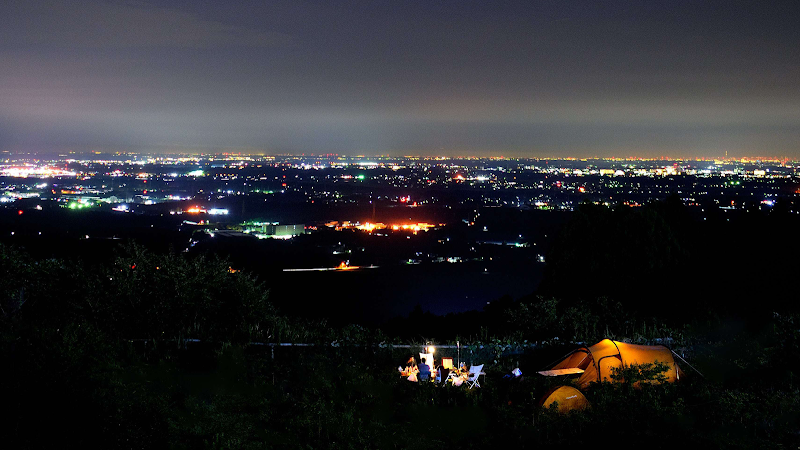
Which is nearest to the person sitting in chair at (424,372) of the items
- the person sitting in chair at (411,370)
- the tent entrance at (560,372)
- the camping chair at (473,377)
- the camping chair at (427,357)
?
the person sitting in chair at (411,370)

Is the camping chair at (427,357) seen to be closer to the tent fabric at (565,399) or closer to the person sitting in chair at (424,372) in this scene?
the person sitting in chair at (424,372)

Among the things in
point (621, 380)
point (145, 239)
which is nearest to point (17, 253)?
→ point (621, 380)

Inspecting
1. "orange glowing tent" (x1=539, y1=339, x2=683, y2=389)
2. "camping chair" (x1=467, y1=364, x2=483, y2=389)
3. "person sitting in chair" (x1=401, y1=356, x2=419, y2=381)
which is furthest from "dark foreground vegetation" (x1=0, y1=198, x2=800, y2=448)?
"orange glowing tent" (x1=539, y1=339, x2=683, y2=389)

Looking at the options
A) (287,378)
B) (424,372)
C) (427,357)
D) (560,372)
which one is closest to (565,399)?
(560,372)

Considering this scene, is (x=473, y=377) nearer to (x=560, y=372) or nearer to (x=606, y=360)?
(x=560, y=372)

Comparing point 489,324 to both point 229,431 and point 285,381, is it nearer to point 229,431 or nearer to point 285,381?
point 285,381

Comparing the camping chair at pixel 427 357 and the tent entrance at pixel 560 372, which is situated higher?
the tent entrance at pixel 560 372
